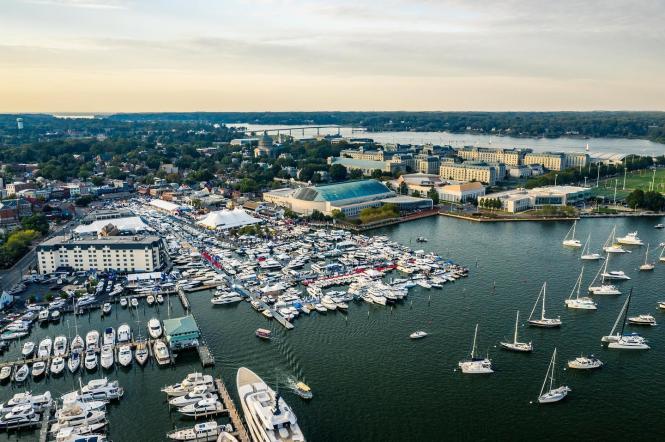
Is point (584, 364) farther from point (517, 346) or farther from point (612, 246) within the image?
point (612, 246)

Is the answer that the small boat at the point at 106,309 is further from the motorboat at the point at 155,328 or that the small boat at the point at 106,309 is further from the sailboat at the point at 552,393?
the sailboat at the point at 552,393

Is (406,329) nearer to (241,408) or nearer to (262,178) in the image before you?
(241,408)

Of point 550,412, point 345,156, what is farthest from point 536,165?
point 550,412

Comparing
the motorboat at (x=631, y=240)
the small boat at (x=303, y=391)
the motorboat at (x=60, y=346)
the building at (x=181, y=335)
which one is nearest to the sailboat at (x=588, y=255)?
the motorboat at (x=631, y=240)

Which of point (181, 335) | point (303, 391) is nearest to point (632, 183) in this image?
point (303, 391)

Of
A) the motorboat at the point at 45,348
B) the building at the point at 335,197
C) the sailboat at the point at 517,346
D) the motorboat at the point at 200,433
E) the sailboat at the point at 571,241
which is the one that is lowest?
the motorboat at the point at 200,433

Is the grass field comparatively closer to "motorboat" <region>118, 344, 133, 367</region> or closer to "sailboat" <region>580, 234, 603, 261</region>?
"sailboat" <region>580, 234, 603, 261</region>
